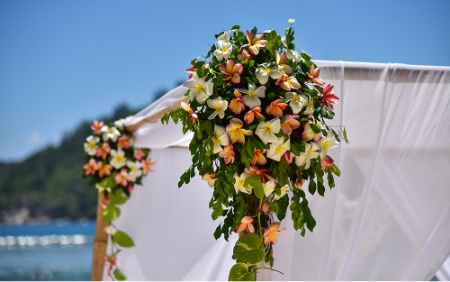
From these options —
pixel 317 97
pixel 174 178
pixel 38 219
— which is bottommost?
pixel 38 219

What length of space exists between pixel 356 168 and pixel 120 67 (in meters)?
43.7

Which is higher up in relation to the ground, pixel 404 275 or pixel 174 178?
pixel 404 275

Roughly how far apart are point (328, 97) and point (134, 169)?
2.18m

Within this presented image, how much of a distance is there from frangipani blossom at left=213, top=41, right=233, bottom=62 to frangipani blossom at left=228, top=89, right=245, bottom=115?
0.37 feet

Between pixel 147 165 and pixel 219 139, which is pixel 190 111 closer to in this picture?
pixel 219 139

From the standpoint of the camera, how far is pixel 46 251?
89.0 feet

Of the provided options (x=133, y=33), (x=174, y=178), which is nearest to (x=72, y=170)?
(x=133, y=33)

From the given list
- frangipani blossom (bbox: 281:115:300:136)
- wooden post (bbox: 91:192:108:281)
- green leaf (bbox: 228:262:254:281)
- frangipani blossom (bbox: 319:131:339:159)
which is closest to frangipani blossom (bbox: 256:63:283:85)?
frangipani blossom (bbox: 281:115:300:136)

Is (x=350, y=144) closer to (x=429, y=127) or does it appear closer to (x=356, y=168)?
(x=356, y=168)

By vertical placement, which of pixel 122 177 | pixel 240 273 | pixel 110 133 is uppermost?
pixel 240 273

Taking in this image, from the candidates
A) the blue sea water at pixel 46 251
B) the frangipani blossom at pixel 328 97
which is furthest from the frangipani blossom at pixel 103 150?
the blue sea water at pixel 46 251

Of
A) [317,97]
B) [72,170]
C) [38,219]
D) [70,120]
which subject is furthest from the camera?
[70,120]

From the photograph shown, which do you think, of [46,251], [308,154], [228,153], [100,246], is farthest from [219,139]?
[46,251]

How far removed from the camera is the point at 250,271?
1.83 m
